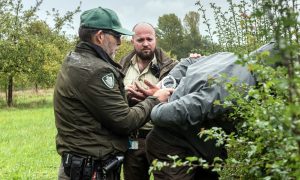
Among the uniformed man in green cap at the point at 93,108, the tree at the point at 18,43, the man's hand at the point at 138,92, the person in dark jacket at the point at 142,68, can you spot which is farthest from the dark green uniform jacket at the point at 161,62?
the tree at the point at 18,43

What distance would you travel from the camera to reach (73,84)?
3.39 meters

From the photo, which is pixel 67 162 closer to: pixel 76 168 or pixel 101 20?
pixel 76 168

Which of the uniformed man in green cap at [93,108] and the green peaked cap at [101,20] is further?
the green peaked cap at [101,20]

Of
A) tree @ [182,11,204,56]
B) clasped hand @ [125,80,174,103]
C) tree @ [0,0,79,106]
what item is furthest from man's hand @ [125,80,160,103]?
tree @ [0,0,79,106]

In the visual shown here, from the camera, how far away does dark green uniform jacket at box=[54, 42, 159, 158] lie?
336 cm

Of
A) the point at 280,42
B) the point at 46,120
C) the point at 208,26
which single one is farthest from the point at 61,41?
the point at 280,42

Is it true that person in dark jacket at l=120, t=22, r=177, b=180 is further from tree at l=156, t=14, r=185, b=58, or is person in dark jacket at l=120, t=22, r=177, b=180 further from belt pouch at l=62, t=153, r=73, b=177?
tree at l=156, t=14, r=185, b=58

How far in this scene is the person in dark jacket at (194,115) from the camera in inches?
116

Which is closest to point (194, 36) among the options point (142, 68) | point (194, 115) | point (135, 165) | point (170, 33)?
point (142, 68)

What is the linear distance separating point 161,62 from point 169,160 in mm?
1623

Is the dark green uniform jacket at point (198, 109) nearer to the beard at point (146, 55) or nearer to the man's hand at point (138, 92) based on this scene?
the man's hand at point (138, 92)

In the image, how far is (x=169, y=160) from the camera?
3.44 meters

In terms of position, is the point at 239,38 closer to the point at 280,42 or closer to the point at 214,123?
the point at 214,123

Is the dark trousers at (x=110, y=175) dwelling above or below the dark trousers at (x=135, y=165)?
above
